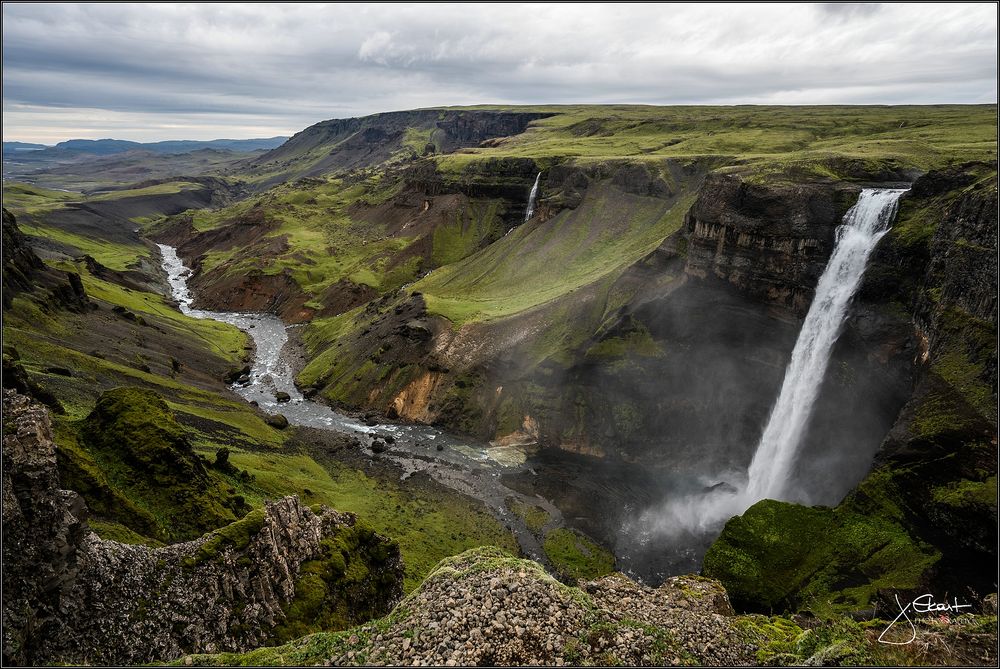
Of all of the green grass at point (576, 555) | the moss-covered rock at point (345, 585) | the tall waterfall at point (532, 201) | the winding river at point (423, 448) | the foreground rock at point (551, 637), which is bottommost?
the green grass at point (576, 555)

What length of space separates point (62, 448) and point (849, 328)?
1986 inches

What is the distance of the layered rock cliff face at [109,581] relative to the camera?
1577 cm

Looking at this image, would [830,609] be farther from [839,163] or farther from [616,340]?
[839,163]

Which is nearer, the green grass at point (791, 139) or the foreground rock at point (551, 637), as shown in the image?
the foreground rock at point (551, 637)

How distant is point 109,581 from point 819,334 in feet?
158

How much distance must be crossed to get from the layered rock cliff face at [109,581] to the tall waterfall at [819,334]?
3777cm

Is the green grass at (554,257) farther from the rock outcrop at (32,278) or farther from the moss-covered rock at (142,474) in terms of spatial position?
the rock outcrop at (32,278)

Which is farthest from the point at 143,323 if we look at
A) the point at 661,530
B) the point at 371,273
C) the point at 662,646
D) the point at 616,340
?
the point at 662,646

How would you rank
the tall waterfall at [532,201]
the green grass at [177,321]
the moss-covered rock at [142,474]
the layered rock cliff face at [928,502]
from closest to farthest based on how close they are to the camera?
1. the moss-covered rock at [142,474]
2. the layered rock cliff face at [928,502]
3. the green grass at [177,321]
4. the tall waterfall at [532,201]

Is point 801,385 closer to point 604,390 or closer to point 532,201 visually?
point 604,390

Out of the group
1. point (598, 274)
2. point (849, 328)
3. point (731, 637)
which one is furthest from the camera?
point (598, 274)

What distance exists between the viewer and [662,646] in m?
17.2

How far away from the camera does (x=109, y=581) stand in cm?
1767

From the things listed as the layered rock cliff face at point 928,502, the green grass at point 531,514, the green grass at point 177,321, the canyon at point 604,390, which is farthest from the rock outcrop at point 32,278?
the layered rock cliff face at point 928,502
